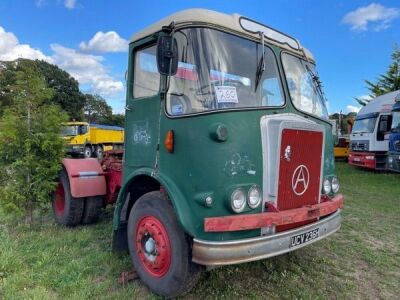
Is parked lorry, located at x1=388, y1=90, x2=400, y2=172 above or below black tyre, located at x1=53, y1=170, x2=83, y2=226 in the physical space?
above

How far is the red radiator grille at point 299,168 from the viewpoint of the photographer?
3.49m

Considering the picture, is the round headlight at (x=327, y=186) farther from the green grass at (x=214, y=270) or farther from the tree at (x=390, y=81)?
the tree at (x=390, y=81)

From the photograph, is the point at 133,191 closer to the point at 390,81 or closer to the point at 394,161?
the point at 394,161

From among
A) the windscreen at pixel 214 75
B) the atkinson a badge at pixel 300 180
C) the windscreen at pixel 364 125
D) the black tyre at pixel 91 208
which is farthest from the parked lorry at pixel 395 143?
the windscreen at pixel 214 75

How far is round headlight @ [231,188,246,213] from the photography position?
3148mm

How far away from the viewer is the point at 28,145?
546 centimetres

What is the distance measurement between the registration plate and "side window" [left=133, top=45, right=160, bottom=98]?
2.02 metres

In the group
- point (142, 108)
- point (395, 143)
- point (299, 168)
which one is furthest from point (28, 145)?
point (395, 143)

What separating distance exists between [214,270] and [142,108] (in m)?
1.96

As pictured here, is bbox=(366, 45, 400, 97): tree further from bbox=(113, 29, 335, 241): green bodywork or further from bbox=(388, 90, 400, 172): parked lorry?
bbox=(113, 29, 335, 241): green bodywork

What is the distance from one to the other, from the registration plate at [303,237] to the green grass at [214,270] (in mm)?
582

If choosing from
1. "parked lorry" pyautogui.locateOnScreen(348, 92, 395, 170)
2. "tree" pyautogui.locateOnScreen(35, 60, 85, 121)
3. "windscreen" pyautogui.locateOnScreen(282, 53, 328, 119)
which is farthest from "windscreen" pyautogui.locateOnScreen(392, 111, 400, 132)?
"tree" pyautogui.locateOnScreen(35, 60, 85, 121)

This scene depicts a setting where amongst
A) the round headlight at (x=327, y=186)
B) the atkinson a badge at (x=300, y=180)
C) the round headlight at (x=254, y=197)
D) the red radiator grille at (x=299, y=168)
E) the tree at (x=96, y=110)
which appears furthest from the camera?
the tree at (x=96, y=110)

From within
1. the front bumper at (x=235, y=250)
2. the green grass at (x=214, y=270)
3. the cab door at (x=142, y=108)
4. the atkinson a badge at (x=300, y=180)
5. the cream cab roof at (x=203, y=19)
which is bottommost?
the green grass at (x=214, y=270)
